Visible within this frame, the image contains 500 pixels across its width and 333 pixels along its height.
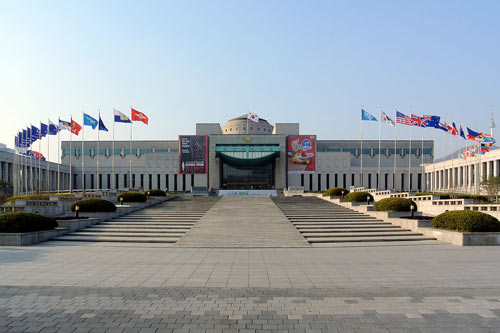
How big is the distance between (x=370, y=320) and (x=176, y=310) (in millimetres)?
3941

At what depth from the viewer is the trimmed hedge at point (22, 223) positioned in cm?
1642

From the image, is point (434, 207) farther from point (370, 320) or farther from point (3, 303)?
point (3, 303)

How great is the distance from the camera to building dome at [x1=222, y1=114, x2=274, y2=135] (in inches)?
3461

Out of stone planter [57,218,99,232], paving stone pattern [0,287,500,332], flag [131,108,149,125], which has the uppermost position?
flag [131,108,149,125]

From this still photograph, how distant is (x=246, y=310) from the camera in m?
7.30

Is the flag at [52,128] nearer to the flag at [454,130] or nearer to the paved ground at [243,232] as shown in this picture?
the paved ground at [243,232]

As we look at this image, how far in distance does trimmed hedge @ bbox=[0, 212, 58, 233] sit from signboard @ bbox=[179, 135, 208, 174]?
47998 millimetres

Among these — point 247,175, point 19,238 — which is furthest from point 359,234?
point 247,175

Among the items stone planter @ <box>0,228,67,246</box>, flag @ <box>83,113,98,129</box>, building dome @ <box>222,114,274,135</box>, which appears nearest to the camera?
stone planter @ <box>0,228,67,246</box>

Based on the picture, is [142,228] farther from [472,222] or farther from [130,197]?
[472,222]

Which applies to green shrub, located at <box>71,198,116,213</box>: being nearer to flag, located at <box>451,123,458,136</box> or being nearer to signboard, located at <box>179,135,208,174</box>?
flag, located at <box>451,123,458,136</box>

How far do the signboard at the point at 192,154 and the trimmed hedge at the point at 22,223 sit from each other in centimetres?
4800

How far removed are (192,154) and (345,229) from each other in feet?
160

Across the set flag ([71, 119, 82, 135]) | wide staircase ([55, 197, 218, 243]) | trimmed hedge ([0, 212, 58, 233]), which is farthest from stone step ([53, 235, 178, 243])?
flag ([71, 119, 82, 135])
